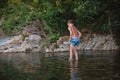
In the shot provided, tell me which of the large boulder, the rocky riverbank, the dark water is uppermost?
the large boulder

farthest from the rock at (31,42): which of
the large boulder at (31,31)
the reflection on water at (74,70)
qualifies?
the reflection on water at (74,70)

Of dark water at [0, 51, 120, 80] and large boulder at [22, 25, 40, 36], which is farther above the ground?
large boulder at [22, 25, 40, 36]

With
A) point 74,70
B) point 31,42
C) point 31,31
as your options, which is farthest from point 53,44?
point 74,70

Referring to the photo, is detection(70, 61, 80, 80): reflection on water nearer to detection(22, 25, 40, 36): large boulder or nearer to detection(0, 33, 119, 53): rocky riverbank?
detection(0, 33, 119, 53): rocky riverbank

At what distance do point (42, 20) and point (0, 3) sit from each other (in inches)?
176

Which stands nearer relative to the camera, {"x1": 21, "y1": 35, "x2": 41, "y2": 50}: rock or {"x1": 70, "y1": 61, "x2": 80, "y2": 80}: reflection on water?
{"x1": 70, "y1": 61, "x2": 80, "y2": 80}: reflection on water

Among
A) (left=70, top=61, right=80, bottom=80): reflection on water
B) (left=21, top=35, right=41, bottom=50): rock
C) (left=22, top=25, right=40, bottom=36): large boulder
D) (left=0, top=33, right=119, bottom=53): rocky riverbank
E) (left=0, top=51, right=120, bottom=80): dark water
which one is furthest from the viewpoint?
(left=22, top=25, right=40, bottom=36): large boulder

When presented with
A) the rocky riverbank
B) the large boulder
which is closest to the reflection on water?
the rocky riverbank

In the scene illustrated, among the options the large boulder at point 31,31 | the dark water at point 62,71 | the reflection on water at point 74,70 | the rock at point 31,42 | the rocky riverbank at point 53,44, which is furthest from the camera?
the large boulder at point 31,31

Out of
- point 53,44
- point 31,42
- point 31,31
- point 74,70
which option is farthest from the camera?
point 31,31

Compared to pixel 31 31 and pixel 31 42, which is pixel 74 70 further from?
pixel 31 31

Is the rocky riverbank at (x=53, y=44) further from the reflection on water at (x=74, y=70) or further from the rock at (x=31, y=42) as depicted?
the reflection on water at (x=74, y=70)

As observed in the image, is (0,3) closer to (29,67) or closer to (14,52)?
(14,52)

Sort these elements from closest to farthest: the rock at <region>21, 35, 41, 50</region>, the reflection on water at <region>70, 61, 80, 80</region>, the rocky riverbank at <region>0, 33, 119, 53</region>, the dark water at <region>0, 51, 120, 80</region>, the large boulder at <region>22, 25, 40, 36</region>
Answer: the reflection on water at <region>70, 61, 80, 80</region>
the dark water at <region>0, 51, 120, 80</region>
the rocky riverbank at <region>0, 33, 119, 53</region>
the rock at <region>21, 35, 41, 50</region>
the large boulder at <region>22, 25, 40, 36</region>
